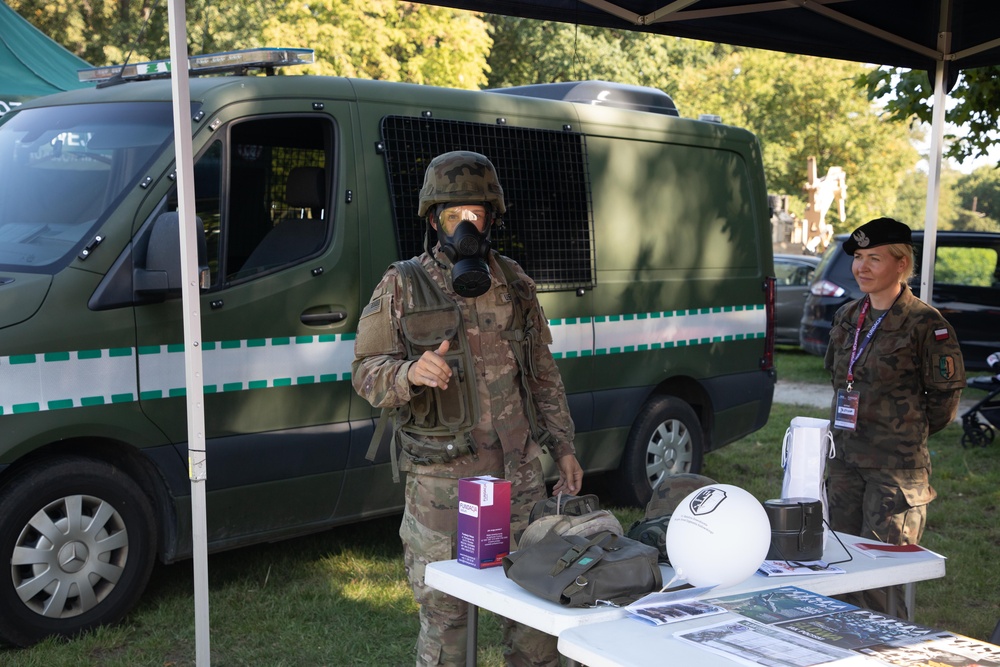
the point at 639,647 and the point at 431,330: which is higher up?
the point at 431,330

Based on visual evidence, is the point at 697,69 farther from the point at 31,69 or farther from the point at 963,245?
the point at 31,69

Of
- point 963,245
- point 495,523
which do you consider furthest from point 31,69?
point 963,245

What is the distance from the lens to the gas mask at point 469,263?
3.42 m

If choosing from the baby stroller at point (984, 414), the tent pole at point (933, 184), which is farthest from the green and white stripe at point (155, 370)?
the baby stroller at point (984, 414)

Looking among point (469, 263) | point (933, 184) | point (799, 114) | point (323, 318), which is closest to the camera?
point (469, 263)

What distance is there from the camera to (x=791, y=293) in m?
18.0

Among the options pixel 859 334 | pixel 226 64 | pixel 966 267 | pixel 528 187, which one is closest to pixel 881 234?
pixel 859 334

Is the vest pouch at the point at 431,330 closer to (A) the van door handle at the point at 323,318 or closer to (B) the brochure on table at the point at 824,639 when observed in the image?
(B) the brochure on table at the point at 824,639

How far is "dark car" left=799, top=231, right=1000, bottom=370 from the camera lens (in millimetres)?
12388

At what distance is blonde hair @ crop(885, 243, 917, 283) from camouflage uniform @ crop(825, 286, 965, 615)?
0.20 ft

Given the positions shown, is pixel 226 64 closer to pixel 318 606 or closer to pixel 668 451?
pixel 318 606

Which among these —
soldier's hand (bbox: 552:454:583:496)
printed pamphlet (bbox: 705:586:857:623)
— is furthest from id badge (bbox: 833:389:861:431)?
printed pamphlet (bbox: 705:586:857:623)

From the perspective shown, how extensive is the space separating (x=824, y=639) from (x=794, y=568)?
0.69 metres

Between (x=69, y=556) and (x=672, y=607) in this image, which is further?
(x=69, y=556)
